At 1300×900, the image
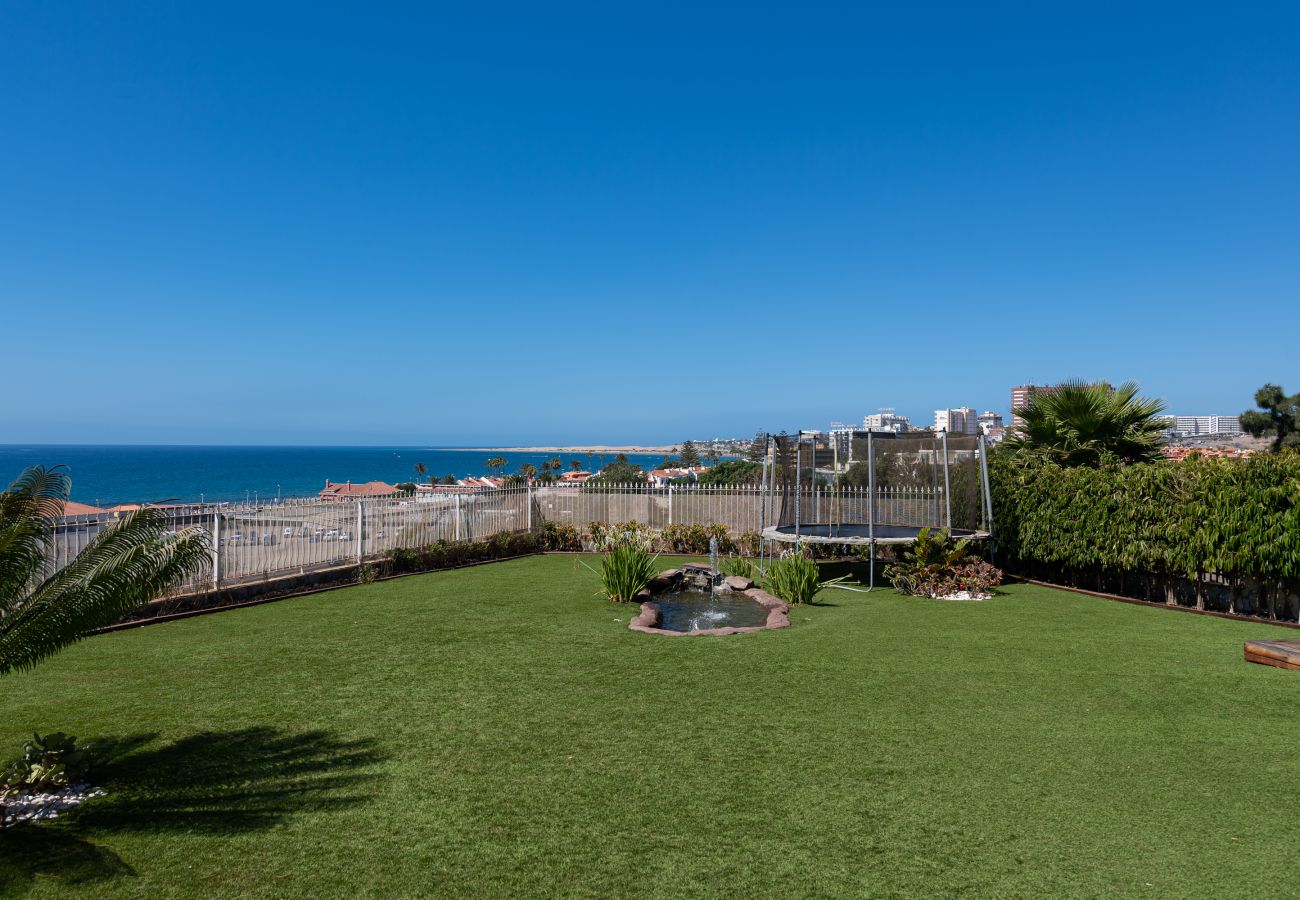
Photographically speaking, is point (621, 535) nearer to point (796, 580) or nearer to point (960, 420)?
point (796, 580)

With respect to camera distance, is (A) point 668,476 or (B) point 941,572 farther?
(A) point 668,476

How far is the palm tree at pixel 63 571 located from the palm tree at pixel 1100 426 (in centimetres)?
1281

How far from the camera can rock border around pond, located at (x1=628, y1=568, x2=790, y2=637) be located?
845cm

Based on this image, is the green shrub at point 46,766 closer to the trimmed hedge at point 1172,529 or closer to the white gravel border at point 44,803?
the white gravel border at point 44,803

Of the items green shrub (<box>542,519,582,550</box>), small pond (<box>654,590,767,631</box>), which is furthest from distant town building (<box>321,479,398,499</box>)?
small pond (<box>654,590,767,631</box>)

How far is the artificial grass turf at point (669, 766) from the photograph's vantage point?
3389 millimetres

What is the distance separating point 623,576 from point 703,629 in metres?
1.72

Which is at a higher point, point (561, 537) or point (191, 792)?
point (191, 792)

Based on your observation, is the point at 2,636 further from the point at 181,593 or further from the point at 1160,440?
the point at 1160,440

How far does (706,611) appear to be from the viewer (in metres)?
10.4

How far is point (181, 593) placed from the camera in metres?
9.66

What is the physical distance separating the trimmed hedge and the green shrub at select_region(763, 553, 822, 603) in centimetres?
415

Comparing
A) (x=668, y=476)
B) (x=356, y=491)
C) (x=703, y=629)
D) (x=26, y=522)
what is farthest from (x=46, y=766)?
(x=668, y=476)

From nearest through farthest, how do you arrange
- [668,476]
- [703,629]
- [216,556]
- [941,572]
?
[703,629], [216,556], [941,572], [668,476]
